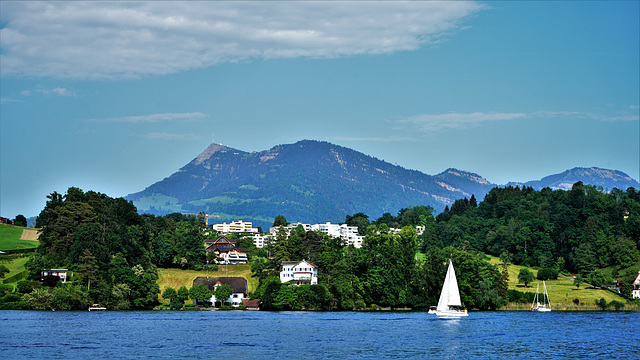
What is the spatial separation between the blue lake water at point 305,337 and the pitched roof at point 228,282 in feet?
97.5

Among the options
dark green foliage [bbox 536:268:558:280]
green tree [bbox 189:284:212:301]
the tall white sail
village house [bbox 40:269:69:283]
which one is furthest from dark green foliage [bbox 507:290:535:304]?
village house [bbox 40:269:69:283]

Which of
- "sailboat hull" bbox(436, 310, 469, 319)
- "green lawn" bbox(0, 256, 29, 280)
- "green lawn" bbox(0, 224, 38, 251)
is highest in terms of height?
"green lawn" bbox(0, 224, 38, 251)

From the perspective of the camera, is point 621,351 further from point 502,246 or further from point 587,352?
point 502,246

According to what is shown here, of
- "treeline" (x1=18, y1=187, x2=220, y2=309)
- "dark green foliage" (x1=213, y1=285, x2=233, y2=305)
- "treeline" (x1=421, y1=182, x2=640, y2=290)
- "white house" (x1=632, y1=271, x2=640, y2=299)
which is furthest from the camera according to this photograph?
"treeline" (x1=421, y1=182, x2=640, y2=290)

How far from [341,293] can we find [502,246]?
256ft

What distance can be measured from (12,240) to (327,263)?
222ft

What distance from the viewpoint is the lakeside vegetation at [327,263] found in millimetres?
111812

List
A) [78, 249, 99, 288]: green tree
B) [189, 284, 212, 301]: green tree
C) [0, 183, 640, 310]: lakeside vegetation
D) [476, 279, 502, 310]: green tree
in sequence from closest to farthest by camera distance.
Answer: [78, 249, 99, 288]: green tree
[0, 183, 640, 310]: lakeside vegetation
[476, 279, 502, 310]: green tree
[189, 284, 212, 301]: green tree

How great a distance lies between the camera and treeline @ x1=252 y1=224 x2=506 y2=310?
376ft


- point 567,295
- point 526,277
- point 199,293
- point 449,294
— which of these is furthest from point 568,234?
point 199,293

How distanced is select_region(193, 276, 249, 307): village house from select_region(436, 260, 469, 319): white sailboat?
38700mm

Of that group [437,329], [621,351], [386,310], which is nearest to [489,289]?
[386,310]

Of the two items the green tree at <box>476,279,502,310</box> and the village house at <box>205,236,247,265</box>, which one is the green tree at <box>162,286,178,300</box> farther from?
the village house at <box>205,236,247,265</box>

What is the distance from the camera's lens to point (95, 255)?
113688 mm
